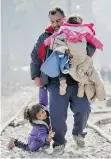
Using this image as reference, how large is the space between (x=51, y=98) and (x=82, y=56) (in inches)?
26.3

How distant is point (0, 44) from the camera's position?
34562 mm

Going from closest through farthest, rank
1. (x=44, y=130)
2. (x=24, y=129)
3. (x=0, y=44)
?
(x=44, y=130) → (x=24, y=129) → (x=0, y=44)

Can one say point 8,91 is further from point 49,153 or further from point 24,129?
point 49,153

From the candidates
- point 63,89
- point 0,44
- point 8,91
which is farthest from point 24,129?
point 0,44

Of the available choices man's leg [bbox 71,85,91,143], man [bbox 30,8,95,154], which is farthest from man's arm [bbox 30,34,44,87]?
man's leg [bbox 71,85,91,143]

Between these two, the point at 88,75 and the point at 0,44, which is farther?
the point at 0,44

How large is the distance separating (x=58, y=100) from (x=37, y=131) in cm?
49

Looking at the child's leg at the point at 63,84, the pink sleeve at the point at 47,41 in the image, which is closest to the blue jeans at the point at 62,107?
the child's leg at the point at 63,84


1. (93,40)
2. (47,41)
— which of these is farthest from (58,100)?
(93,40)

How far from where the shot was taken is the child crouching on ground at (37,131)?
219 inches

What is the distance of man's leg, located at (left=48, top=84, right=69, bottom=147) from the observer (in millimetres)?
5496

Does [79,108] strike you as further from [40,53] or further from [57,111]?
[40,53]

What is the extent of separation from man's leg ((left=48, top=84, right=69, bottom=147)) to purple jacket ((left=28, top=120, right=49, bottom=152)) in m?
0.15

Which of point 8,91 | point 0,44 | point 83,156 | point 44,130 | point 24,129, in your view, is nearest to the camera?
point 83,156
